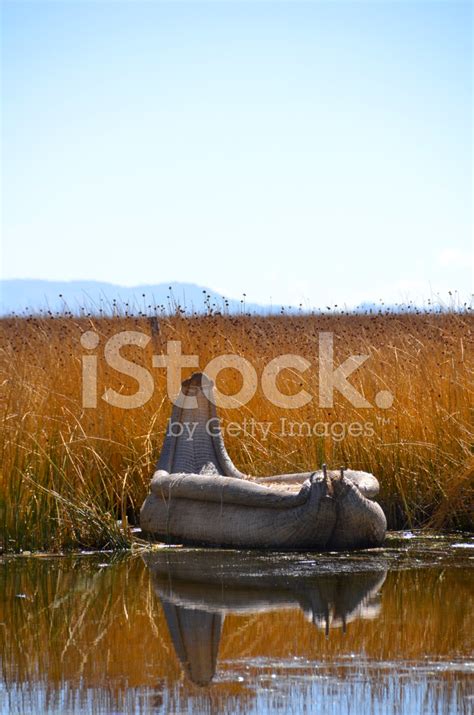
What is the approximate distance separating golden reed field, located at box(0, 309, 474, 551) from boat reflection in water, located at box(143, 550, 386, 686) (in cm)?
86

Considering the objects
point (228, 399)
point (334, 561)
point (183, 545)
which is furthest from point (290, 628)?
point (228, 399)

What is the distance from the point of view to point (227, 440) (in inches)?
396

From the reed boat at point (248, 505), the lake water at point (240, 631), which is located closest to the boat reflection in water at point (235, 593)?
the lake water at point (240, 631)

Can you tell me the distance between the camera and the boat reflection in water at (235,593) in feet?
19.3

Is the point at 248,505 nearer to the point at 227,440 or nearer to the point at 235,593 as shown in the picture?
the point at 235,593

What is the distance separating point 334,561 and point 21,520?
2137 mm

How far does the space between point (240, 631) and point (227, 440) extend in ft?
13.5

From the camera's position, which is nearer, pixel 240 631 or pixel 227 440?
pixel 240 631

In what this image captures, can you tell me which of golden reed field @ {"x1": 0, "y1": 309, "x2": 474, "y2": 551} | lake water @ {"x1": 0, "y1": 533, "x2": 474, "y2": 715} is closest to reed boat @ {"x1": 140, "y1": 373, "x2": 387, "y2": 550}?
lake water @ {"x1": 0, "y1": 533, "x2": 474, "y2": 715}

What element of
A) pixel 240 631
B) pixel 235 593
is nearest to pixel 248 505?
pixel 235 593

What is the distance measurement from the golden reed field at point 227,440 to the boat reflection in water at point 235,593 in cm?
86

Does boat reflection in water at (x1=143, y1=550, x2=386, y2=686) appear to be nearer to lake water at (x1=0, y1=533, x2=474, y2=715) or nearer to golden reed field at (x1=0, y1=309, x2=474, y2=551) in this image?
lake water at (x1=0, y1=533, x2=474, y2=715)

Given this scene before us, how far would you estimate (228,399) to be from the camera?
10227 millimetres

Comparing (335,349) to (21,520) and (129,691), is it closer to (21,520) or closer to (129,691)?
(21,520)
